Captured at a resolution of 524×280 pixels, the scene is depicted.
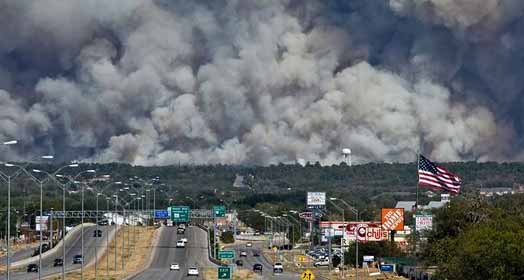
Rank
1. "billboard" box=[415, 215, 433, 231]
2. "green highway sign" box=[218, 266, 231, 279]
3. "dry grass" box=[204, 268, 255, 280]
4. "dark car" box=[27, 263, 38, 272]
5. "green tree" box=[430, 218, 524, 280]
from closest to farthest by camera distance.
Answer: "green tree" box=[430, 218, 524, 280] < "green highway sign" box=[218, 266, 231, 279] < "dry grass" box=[204, 268, 255, 280] < "billboard" box=[415, 215, 433, 231] < "dark car" box=[27, 263, 38, 272]

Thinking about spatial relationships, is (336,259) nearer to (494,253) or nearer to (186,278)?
(186,278)

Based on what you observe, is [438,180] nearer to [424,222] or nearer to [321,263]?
[424,222]

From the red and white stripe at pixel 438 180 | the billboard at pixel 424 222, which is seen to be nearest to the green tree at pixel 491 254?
the red and white stripe at pixel 438 180

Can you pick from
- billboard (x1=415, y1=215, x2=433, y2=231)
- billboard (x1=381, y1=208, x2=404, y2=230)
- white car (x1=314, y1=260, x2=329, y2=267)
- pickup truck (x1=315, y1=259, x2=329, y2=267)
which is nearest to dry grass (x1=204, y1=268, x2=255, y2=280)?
billboard (x1=381, y1=208, x2=404, y2=230)

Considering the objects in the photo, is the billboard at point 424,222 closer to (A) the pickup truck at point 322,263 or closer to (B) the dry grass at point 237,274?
(B) the dry grass at point 237,274

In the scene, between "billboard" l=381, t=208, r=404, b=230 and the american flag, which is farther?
"billboard" l=381, t=208, r=404, b=230

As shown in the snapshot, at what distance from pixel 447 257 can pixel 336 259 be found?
70.6 m

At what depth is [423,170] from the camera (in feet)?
409

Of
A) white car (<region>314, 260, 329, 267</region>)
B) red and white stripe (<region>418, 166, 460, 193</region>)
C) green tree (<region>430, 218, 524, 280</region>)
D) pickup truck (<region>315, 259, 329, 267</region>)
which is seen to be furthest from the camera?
pickup truck (<region>315, 259, 329, 267</region>)

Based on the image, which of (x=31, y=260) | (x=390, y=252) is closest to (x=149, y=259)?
(x=31, y=260)

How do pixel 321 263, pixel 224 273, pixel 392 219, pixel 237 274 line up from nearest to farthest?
1. pixel 224 273
2. pixel 237 274
3. pixel 392 219
4. pixel 321 263

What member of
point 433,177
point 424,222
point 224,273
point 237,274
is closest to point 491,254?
point 433,177

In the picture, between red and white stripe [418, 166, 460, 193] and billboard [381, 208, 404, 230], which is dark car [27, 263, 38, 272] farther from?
red and white stripe [418, 166, 460, 193]

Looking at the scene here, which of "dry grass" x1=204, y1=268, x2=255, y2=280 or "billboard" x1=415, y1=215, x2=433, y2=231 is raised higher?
"billboard" x1=415, y1=215, x2=433, y2=231
